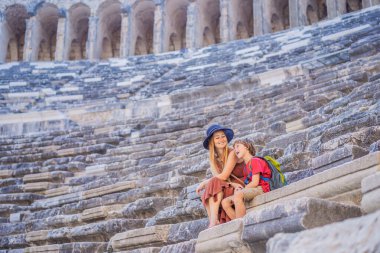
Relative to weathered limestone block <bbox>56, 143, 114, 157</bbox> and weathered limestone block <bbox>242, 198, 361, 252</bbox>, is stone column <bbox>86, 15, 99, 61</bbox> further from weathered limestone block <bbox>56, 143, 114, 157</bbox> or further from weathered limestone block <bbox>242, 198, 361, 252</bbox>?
weathered limestone block <bbox>242, 198, 361, 252</bbox>

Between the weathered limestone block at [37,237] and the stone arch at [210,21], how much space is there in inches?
827

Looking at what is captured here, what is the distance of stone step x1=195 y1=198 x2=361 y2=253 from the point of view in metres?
3.27

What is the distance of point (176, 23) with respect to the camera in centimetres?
A: 2886

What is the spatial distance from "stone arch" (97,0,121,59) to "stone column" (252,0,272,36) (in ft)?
21.5

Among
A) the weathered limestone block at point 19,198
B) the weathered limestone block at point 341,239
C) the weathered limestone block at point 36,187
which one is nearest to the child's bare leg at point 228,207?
the weathered limestone block at point 341,239

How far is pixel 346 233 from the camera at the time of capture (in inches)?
87.9

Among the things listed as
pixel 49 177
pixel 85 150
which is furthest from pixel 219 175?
pixel 85 150

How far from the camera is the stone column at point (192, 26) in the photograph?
25.7m

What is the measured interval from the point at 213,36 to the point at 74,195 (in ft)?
68.8

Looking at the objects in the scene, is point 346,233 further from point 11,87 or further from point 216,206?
point 11,87

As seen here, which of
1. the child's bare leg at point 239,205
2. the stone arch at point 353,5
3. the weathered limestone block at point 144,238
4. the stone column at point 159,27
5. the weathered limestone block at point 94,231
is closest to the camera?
the child's bare leg at point 239,205

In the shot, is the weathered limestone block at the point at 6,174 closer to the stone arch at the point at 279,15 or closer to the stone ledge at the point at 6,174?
the stone ledge at the point at 6,174

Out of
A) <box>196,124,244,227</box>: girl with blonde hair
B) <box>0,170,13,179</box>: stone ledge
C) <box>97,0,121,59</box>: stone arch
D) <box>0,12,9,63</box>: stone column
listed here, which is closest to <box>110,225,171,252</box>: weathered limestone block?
<box>196,124,244,227</box>: girl with blonde hair

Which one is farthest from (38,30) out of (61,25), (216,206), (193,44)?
(216,206)
